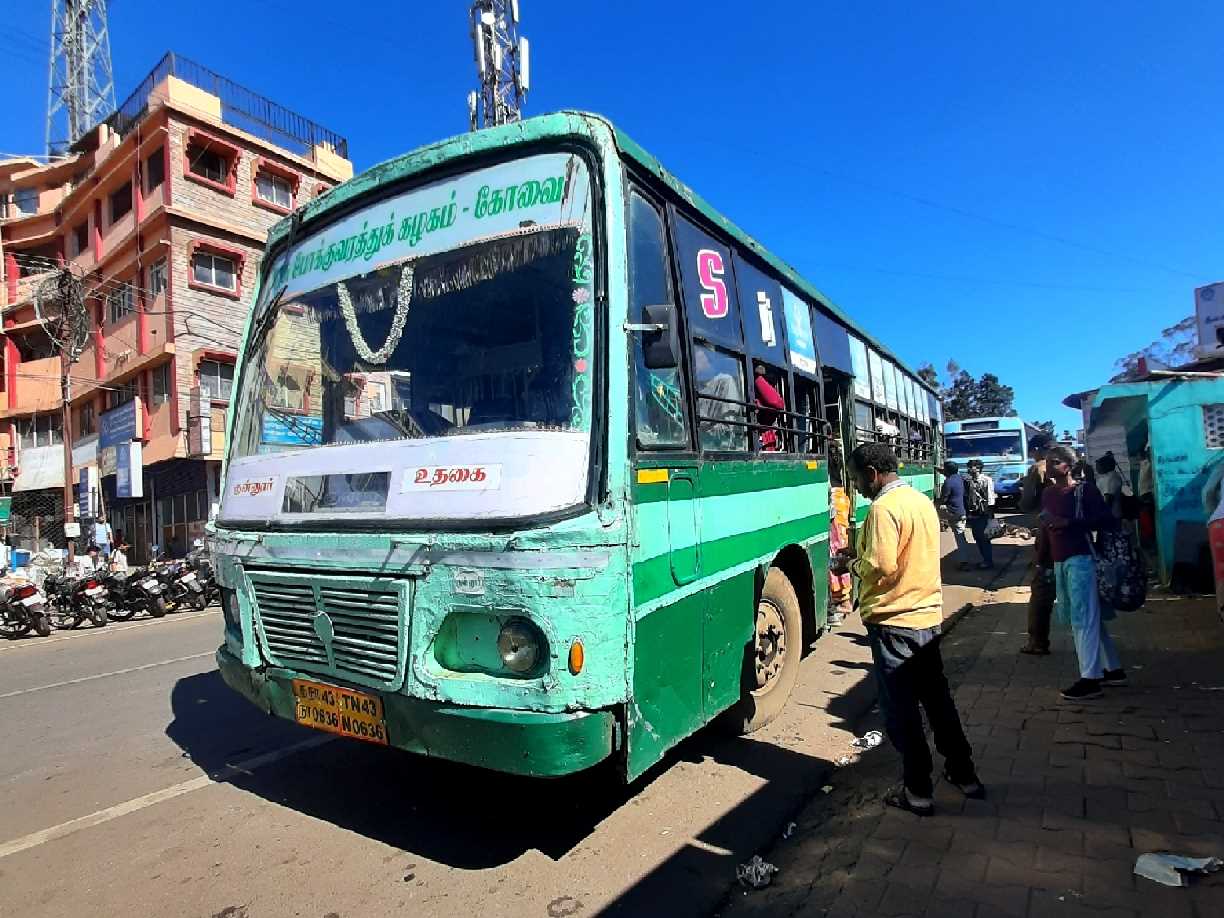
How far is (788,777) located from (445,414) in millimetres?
2601

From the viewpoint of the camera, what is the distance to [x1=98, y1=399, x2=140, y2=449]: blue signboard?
862 inches

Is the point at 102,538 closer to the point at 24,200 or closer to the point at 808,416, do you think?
the point at 24,200

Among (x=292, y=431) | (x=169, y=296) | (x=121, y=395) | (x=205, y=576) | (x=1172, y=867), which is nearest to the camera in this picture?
(x=1172, y=867)

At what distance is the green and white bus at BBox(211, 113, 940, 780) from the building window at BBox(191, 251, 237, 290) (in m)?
19.8

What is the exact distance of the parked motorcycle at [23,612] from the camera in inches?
432

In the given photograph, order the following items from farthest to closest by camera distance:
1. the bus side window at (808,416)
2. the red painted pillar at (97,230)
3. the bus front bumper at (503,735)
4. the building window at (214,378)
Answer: the red painted pillar at (97,230) → the building window at (214,378) → the bus side window at (808,416) → the bus front bumper at (503,735)

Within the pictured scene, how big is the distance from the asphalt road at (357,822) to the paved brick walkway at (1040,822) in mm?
325

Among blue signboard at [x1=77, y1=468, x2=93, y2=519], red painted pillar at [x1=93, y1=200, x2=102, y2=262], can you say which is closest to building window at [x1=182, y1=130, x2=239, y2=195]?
red painted pillar at [x1=93, y1=200, x2=102, y2=262]

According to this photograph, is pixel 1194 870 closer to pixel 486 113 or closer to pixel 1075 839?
pixel 1075 839

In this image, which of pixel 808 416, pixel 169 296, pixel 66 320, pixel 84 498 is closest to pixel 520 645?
pixel 808 416

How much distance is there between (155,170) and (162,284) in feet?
11.5

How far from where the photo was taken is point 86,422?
25.9 metres

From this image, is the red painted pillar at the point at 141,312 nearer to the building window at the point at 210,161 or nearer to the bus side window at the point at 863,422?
the building window at the point at 210,161

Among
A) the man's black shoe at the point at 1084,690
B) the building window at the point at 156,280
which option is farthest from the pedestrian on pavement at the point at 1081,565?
the building window at the point at 156,280
